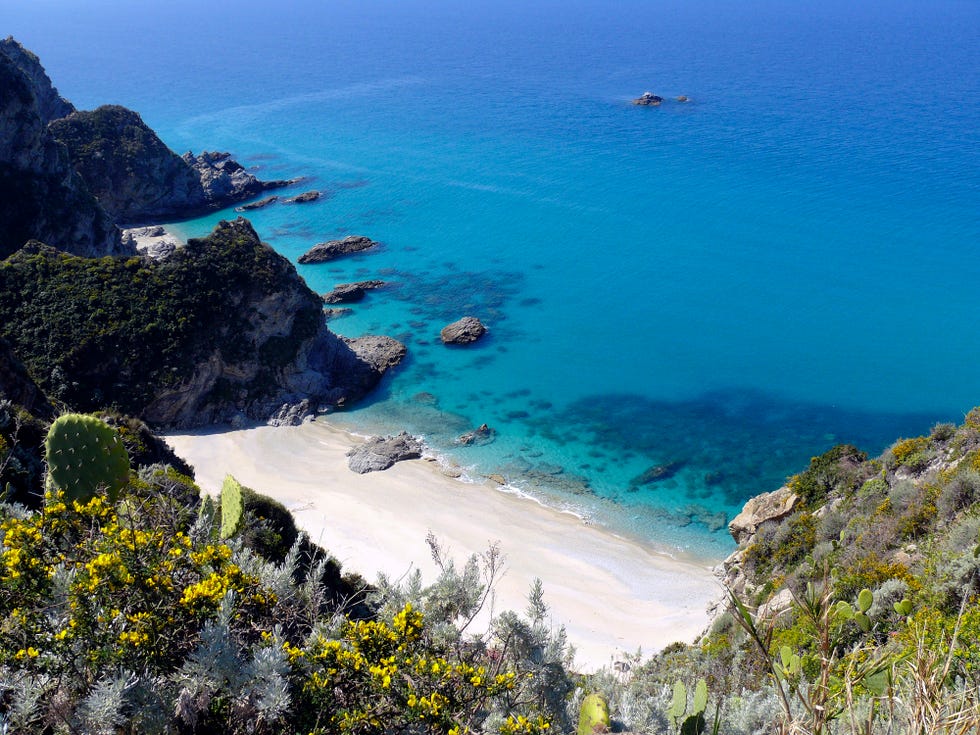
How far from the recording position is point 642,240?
2096 inches

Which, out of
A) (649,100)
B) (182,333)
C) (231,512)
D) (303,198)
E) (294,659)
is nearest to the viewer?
(294,659)

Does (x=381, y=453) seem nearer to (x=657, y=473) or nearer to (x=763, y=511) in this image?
(x=657, y=473)

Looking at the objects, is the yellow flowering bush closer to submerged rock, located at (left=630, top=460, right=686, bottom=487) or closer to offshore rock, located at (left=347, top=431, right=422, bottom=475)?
offshore rock, located at (left=347, top=431, right=422, bottom=475)

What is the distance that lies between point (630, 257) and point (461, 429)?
25750 mm

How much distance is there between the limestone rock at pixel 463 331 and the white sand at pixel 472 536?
9.92 m

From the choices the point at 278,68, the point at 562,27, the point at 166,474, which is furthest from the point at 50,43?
the point at 166,474

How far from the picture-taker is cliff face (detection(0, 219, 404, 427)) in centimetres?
2695

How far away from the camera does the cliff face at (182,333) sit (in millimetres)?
26953

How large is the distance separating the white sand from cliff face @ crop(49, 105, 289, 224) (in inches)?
1340

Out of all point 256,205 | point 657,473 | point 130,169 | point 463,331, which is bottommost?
point 657,473

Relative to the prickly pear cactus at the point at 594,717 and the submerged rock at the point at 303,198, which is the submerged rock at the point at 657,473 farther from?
the submerged rock at the point at 303,198

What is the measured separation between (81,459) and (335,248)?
131 feet

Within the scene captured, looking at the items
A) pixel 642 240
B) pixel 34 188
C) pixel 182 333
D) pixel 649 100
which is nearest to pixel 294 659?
pixel 182 333

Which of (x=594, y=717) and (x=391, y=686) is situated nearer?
(x=391, y=686)
